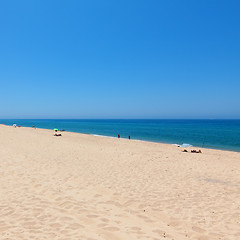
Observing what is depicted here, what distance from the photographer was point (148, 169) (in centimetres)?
1209

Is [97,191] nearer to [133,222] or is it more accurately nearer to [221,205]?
[133,222]

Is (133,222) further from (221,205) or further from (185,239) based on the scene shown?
(221,205)

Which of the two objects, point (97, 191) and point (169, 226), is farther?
point (97, 191)

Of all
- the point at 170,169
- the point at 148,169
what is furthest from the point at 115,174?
the point at 170,169

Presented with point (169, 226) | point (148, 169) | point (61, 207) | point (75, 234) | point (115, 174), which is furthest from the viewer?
point (148, 169)

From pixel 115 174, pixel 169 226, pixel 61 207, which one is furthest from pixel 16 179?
pixel 169 226

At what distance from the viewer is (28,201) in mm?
6535

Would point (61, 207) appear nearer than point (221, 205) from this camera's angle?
Yes

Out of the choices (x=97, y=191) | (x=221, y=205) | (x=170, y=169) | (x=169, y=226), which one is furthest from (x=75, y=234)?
(x=170, y=169)

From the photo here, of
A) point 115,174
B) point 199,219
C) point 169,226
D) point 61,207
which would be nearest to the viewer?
point 169,226

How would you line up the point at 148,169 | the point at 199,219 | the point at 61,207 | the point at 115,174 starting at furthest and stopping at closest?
1. the point at 148,169
2. the point at 115,174
3. the point at 61,207
4. the point at 199,219

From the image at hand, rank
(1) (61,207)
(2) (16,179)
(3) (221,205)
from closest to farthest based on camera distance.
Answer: (1) (61,207)
(3) (221,205)
(2) (16,179)

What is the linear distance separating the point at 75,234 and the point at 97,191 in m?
3.33

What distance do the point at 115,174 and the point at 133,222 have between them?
533 centimetres
